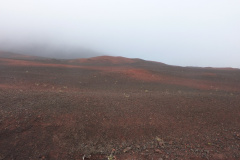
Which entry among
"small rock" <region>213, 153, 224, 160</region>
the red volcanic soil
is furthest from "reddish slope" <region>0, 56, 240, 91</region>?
"small rock" <region>213, 153, 224, 160</region>

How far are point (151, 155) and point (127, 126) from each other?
127 centimetres

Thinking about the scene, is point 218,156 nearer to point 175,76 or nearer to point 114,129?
point 114,129

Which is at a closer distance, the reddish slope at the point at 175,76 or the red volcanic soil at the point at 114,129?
the red volcanic soil at the point at 114,129

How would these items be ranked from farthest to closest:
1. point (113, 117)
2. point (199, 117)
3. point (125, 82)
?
1. point (125, 82)
2. point (199, 117)
3. point (113, 117)

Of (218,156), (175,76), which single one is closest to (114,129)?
(218,156)

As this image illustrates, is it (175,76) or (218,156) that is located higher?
(175,76)

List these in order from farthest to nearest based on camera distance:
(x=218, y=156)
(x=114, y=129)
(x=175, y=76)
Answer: (x=175, y=76), (x=114, y=129), (x=218, y=156)

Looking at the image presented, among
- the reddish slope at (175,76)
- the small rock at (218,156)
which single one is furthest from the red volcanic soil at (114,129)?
the reddish slope at (175,76)

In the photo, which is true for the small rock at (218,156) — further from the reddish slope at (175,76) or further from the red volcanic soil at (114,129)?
the reddish slope at (175,76)

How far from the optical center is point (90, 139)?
415 cm

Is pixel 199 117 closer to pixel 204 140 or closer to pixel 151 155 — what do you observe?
pixel 204 140

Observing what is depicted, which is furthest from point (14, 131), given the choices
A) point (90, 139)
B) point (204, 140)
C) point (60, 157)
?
point (204, 140)

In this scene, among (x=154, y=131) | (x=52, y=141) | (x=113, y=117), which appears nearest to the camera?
(x=52, y=141)

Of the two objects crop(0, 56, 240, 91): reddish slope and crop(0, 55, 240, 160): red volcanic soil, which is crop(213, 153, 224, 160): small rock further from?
crop(0, 56, 240, 91): reddish slope
